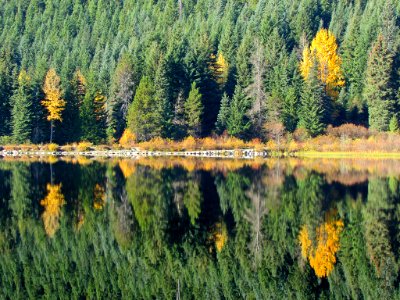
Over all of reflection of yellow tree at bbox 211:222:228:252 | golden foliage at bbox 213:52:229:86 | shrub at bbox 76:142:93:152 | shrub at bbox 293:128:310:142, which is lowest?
shrub at bbox 76:142:93:152

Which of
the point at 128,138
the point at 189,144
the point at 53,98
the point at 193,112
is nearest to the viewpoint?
the point at 189,144

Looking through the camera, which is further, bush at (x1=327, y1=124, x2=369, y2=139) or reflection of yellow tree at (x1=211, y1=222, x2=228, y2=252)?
bush at (x1=327, y1=124, x2=369, y2=139)

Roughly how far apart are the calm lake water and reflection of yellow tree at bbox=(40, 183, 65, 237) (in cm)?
5

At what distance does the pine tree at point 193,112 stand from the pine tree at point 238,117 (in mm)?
4056

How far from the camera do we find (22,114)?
294ft

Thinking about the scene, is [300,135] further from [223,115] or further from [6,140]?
[6,140]

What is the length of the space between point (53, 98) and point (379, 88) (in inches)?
1758

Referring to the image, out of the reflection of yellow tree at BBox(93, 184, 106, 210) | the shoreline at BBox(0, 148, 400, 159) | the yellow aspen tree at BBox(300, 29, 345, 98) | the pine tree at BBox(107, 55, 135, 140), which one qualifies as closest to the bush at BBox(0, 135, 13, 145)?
the shoreline at BBox(0, 148, 400, 159)

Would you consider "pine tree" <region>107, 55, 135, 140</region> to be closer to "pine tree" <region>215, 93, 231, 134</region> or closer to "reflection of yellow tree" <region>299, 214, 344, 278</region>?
"pine tree" <region>215, 93, 231, 134</region>

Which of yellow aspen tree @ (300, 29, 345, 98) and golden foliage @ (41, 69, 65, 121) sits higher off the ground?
yellow aspen tree @ (300, 29, 345, 98)

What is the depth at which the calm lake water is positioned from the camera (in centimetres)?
1978

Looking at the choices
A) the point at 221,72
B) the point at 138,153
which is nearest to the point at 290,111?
the point at 221,72

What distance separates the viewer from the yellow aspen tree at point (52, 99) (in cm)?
9162

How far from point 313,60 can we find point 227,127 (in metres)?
16.0
